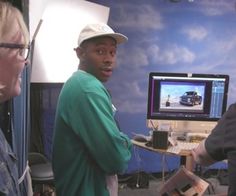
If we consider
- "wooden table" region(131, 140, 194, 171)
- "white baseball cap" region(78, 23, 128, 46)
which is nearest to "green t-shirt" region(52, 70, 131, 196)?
"white baseball cap" region(78, 23, 128, 46)

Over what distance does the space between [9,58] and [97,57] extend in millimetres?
708

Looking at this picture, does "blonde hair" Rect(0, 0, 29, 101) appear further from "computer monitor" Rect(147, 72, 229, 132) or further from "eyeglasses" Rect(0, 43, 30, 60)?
"computer monitor" Rect(147, 72, 229, 132)

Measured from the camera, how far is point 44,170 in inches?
104

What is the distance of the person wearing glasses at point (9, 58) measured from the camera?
1044 mm

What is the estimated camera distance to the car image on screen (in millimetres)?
3045

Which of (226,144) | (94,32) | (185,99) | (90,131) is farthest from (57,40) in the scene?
(226,144)

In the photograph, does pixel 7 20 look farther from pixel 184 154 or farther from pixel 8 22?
pixel 184 154

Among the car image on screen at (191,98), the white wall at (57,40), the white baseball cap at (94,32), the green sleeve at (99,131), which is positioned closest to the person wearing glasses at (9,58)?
the green sleeve at (99,131)

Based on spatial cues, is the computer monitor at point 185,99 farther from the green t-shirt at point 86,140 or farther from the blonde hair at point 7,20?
the blonde hair at point 7,20

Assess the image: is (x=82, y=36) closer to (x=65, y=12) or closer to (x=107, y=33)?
(x=107, y=33)

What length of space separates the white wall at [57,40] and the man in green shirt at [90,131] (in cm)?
138

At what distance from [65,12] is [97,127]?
6.07ft

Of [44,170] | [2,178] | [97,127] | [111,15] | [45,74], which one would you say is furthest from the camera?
[111,15]

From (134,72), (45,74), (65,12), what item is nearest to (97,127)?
(45,74)
